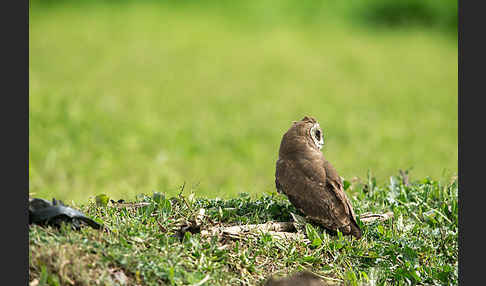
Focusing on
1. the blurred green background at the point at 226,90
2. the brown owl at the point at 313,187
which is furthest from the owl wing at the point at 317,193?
the blurred green background at the point at 226,90

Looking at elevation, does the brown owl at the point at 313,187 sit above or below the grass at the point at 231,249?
above

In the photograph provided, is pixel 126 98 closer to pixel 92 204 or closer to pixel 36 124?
pixel 36 124

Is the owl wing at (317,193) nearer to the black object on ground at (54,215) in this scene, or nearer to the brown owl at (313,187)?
the brown owl at (313,187)

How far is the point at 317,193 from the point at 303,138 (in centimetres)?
34

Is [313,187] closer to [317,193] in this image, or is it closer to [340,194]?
[317,193]

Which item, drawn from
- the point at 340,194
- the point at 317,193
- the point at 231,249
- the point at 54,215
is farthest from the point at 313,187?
the point at 54,215

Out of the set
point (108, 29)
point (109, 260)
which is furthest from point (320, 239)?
point (108, 29)

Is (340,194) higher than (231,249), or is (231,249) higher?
(340,194)

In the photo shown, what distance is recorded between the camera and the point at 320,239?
128 inches

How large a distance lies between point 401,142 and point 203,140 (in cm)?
294

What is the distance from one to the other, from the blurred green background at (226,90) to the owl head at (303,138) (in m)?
0.62

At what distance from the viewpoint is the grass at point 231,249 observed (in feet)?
8.86

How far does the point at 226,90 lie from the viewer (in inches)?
433

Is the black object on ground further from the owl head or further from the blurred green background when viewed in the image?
the owl head
